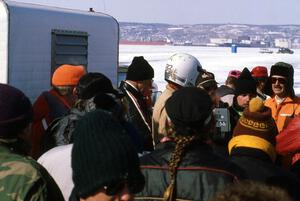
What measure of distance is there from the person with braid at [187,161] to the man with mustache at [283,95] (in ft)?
10.0

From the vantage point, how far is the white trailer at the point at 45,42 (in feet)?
22.4

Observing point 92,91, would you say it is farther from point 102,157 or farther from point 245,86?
point 245,86

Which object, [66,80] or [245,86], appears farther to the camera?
[245,86]

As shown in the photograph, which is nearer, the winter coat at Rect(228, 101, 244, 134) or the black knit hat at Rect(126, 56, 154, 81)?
the black knit hat at Rect(126, 56, 154, 81)

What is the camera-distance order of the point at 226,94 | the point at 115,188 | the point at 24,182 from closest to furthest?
the point at 115,188, the point at 24,182, the point at 226,94

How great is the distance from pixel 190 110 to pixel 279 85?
3236 millimetres

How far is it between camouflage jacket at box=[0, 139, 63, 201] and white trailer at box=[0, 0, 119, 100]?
178 inches

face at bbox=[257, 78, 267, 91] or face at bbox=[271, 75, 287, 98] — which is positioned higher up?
face at bbox=[271, 75, 287, 98]

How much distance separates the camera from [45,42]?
7500 mm

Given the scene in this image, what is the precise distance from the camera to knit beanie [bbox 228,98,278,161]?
3.21 meters

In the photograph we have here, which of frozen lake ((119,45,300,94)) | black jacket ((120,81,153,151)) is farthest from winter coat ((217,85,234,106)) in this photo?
frozen lake ((119,45,300,94))

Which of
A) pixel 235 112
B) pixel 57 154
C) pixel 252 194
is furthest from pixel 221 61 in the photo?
pixel 252 194

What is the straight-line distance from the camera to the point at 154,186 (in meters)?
2.80

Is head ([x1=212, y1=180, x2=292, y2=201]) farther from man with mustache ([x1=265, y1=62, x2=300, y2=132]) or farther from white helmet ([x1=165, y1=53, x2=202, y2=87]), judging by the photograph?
man with mustache ([x1=265, y1=62, x2=300, y2=132])
